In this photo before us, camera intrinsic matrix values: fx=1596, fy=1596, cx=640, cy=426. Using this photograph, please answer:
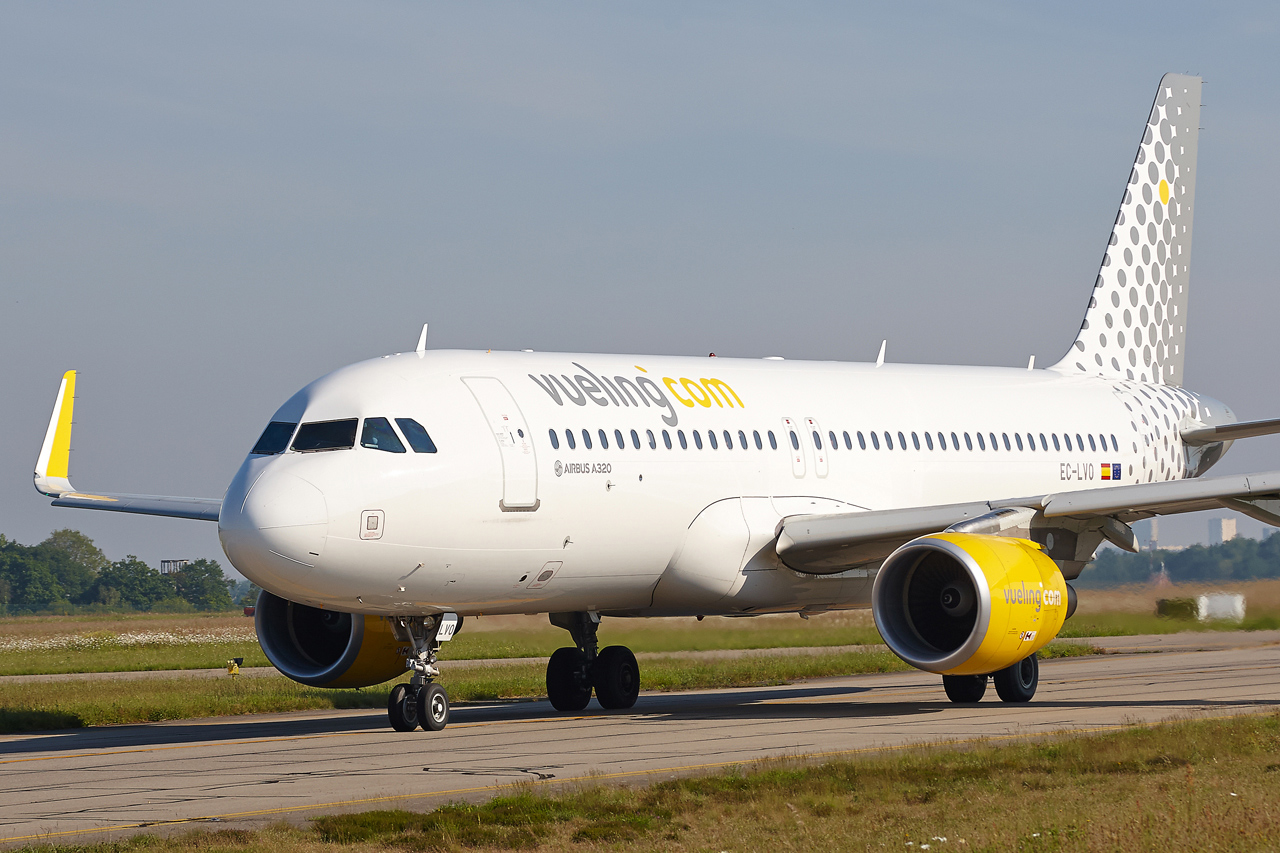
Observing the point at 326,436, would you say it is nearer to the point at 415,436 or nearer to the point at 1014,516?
the point at 415,436

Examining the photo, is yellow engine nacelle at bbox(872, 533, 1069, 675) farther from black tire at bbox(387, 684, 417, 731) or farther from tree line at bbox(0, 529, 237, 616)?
tree line at bbox(0, 529, 237, 616)

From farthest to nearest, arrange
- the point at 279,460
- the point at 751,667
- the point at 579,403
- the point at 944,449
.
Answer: the point at 751,667
the point at 944,449
the point at 579,403
the point at 279,460

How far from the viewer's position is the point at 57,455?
25875 millimetres

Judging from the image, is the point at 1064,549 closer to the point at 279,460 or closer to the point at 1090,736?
the point at 1090,736

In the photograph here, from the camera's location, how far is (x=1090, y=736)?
1523 cm

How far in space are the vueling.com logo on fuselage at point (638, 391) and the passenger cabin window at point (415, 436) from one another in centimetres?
218

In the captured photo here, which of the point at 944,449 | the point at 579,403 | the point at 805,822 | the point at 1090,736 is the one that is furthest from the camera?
the point at 944,449

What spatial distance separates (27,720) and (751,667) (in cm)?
1320

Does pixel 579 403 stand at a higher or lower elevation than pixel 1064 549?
higher

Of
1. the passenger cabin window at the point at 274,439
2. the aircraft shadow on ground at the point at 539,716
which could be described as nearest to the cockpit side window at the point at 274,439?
the passenger cabin window at the point at 274,439

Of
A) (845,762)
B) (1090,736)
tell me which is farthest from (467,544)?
(1090,736)

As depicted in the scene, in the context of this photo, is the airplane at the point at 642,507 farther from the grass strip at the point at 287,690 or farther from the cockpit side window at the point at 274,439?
the grass strip at the point at 287,690

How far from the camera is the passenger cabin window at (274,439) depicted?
17312mm

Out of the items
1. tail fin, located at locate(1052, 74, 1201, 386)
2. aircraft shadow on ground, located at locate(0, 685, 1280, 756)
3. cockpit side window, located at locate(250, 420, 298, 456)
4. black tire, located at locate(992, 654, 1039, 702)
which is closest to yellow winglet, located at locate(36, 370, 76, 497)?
aircraft shadow on ground, located at locate(0, 685, 1280, 756)
